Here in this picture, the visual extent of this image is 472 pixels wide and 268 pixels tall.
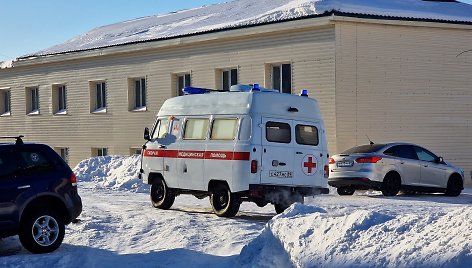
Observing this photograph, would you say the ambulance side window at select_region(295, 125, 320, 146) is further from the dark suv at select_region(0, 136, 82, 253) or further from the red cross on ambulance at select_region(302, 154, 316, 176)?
the dark suv at select_region(0, 136, 82, 253)

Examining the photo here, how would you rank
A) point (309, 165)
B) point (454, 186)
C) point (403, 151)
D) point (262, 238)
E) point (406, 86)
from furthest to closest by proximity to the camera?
point (406, 86), point (454, 186), point (403, 151), point (309, 165), point (262, 238)

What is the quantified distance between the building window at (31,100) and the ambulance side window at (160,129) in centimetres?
2091

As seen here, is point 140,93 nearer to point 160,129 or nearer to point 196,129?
point 160,129

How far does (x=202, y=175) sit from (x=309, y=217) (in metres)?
5.48

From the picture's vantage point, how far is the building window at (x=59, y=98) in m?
36.4

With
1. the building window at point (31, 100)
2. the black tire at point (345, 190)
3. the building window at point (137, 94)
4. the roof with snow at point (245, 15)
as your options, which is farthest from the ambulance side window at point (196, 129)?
the building window at point (31, 100)

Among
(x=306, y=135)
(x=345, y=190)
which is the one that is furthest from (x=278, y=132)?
(x=345, y=190)

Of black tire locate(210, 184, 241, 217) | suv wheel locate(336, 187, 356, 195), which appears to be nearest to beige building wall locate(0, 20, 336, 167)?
suv wheel locate(336, 187, 356, 195)

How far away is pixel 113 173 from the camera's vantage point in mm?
27188

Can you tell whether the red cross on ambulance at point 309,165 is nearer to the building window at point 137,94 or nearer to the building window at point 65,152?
the building window at point 137,94

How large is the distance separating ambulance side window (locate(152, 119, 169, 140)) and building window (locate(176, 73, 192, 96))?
11506 mm

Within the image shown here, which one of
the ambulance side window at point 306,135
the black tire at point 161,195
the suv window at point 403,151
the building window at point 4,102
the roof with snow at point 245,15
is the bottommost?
the black tire at point 161,195

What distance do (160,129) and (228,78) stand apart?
10.5 meters

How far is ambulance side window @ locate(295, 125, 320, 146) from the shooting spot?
16609 mm
